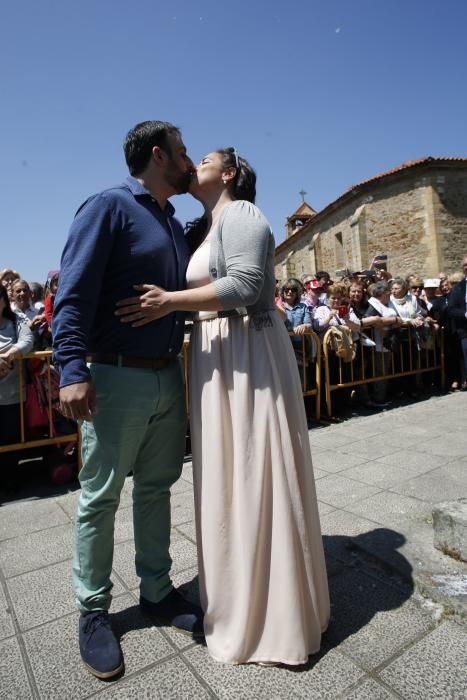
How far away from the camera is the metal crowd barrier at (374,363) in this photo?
251 inches

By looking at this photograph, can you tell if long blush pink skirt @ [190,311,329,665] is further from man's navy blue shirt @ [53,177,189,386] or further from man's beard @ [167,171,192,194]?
man's beard @ [167,171,192,194]

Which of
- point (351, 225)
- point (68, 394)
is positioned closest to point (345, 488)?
point (68, 394)

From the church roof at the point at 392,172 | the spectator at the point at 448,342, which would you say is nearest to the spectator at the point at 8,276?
the spectator at the point at 448,342

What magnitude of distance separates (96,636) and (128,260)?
1.57 meters

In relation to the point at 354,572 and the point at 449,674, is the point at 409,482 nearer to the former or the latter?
the point at 354,572

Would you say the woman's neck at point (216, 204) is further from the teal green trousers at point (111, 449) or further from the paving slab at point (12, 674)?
the paving slab at point (12, 674)

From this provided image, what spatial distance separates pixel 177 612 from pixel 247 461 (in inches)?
34.8

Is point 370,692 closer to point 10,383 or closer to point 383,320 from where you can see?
point 10,383

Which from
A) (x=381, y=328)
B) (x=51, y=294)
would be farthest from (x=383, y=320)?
(x=51, y=294)

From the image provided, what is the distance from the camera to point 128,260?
1904mm

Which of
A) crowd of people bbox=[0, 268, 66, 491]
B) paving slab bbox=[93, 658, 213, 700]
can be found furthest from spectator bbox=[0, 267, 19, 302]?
paving slab bbox=[93, 658, 213, 700]

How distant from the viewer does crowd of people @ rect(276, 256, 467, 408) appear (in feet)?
21.0

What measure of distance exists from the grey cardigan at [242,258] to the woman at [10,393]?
299 cm

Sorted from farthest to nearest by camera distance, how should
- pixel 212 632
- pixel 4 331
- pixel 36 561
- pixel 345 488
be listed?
pixel 4 331 → pixel 345 488 → pixel 36 561 → pixel 212 632
